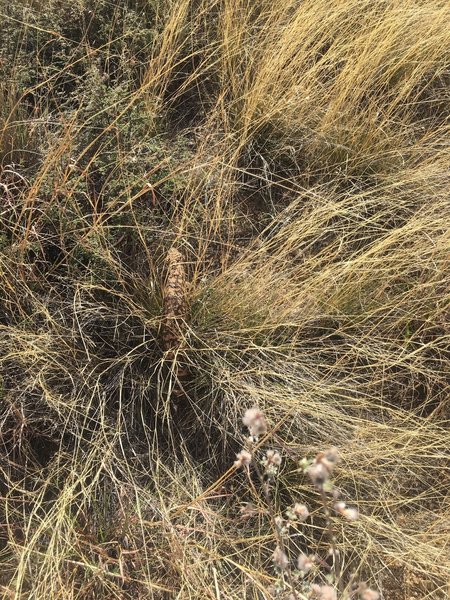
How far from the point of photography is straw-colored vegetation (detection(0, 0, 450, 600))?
5.25 ft

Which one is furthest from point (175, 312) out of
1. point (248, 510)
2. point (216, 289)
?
point (248, 510)

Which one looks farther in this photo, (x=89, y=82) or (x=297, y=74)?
(x=297, y=74)

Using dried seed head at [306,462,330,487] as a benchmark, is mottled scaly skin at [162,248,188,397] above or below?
below

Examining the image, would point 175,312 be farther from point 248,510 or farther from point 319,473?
→ point 319,473

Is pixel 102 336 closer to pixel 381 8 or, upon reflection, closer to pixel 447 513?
pixel 447 513

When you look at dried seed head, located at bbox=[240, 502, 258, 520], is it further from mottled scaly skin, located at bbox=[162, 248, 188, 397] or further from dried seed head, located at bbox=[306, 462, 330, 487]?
dried seed head, located at bbox=[306, 462, 330, 487]

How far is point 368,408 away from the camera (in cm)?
179

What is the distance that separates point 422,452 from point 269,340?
56cm

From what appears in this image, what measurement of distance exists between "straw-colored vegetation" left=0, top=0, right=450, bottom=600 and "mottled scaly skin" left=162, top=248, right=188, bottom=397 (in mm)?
13

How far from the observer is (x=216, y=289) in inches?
71.7

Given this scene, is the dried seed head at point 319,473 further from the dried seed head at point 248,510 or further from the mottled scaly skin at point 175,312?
the mottled scaly skin at point 175,312

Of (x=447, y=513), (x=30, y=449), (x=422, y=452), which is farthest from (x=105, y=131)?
(x=447, y=513)

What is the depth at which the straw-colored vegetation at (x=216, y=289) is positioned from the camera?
1.60 meters

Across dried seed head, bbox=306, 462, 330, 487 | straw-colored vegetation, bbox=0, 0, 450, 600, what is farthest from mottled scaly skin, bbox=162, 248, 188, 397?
dried seed head, bbox=306, 462, 330, 487
